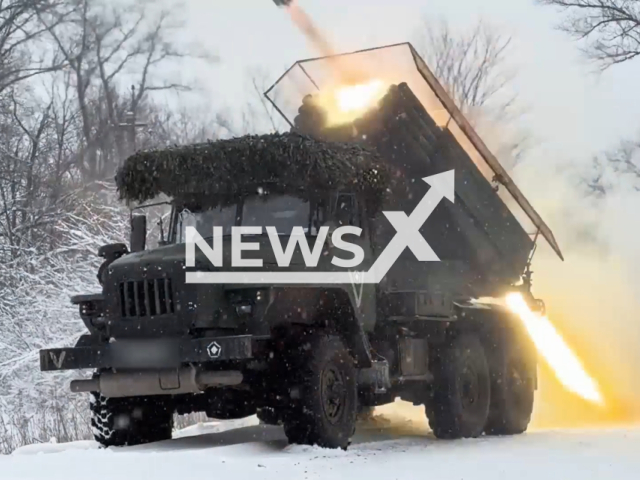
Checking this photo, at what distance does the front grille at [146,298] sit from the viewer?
1059cm

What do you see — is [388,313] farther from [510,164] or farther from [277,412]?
[510,164]

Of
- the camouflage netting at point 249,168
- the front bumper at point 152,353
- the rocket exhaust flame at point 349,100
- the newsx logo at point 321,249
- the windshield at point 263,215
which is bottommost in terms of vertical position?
the front bumper at point 152,353

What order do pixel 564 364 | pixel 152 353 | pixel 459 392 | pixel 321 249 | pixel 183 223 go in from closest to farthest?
pixel 152 353
pixel 321 249
pixel 183 223
pixel 459 392
pixel 564 364

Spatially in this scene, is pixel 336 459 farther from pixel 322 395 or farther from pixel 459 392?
pixel 459 392

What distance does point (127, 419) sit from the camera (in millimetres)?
11633

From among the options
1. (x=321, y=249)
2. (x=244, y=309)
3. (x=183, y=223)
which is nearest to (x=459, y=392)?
(x=321, y=249)

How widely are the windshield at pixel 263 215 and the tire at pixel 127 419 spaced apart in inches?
71.7

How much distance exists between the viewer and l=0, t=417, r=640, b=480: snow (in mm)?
9055

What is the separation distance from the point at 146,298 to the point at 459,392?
4612 mm

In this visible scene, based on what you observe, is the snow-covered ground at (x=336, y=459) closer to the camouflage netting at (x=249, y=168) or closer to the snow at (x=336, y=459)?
the snow at (x=336, y=459)

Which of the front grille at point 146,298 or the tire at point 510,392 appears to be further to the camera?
the tire at point 510,392

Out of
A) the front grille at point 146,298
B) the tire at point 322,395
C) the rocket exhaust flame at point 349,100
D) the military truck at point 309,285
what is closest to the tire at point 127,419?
the military truck at point 309,285

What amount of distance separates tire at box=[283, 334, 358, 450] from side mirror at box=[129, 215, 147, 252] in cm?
246

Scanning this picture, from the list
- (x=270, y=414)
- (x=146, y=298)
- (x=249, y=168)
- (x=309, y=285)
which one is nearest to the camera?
(x=146, y=298)
